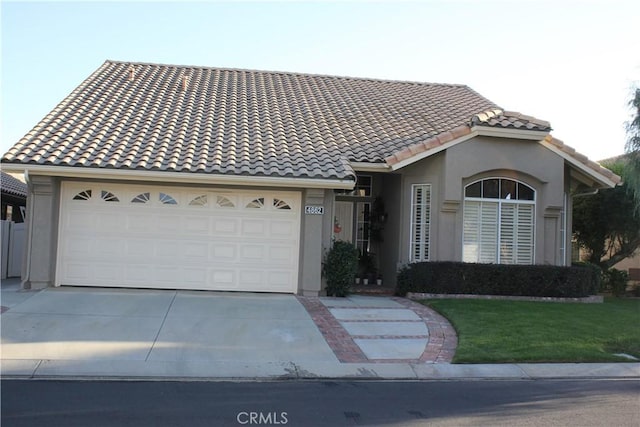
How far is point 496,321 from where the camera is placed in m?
10.4

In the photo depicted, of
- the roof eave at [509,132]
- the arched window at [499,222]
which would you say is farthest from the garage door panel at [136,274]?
the roof eave at [509,132]

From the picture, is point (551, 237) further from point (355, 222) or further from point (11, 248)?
point (11, 248)

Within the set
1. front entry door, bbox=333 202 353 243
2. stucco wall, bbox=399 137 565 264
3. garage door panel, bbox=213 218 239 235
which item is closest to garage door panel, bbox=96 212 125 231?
garage door panel, bbox=213 218 239 235

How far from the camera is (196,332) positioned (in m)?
9.16

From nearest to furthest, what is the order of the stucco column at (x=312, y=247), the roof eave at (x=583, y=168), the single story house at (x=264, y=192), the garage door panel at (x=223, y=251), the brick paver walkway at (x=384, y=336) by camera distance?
the brick paver walkway at (x=384, y=336) < the single story house at (x=264, y=192) < the stucco column at (x=312, y=247) < the garage door panel at (x=223, y=251) < the roof eave at (x=583, y=168)

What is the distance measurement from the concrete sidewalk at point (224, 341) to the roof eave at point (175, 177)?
250 centimetres

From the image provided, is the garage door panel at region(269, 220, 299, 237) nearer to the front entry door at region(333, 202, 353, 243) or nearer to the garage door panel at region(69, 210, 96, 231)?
the front entry door at region(333, 202, 353, 243)

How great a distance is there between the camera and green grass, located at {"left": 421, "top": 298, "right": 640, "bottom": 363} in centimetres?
860

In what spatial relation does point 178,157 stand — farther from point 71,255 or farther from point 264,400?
point 264,400

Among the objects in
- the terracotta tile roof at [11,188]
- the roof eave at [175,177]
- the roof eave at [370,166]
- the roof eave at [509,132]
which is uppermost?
the roof eave at [509,132]

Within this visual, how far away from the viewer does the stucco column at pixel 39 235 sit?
1207cm

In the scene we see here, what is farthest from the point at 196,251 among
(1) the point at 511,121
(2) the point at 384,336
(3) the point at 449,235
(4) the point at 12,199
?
(4) the point at 12,199

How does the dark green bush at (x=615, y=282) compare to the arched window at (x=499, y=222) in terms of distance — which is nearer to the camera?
the arched window at (x=499, y=222)

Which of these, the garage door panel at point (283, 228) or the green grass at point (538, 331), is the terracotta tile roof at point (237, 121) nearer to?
the garage door panel at point (283, 228)
